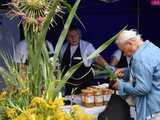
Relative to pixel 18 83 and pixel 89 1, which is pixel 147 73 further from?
pixel 89 1

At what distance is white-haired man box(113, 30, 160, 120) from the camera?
3.16 meters

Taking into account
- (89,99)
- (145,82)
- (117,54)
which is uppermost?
(117,54)

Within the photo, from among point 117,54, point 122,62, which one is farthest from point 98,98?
point 117,54

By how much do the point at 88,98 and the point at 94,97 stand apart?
0.07m

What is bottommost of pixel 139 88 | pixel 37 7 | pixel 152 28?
pixel 139 88

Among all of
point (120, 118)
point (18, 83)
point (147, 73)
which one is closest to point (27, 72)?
point (18, 83)

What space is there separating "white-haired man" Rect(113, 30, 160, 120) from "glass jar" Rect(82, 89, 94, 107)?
0.45 meters

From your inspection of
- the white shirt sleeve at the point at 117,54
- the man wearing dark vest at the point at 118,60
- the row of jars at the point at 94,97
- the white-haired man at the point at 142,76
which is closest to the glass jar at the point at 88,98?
the row of jars at the point at 94,97

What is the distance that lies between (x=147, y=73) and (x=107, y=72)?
0.50 meters

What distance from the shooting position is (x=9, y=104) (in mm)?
1930

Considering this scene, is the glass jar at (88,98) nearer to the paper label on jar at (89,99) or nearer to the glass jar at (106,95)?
the paper label on jar at (89,99)

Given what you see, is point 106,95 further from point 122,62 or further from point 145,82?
point 122,62

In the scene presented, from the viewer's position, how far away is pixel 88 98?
3787 mm

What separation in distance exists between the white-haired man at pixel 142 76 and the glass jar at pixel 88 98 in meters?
0.45
